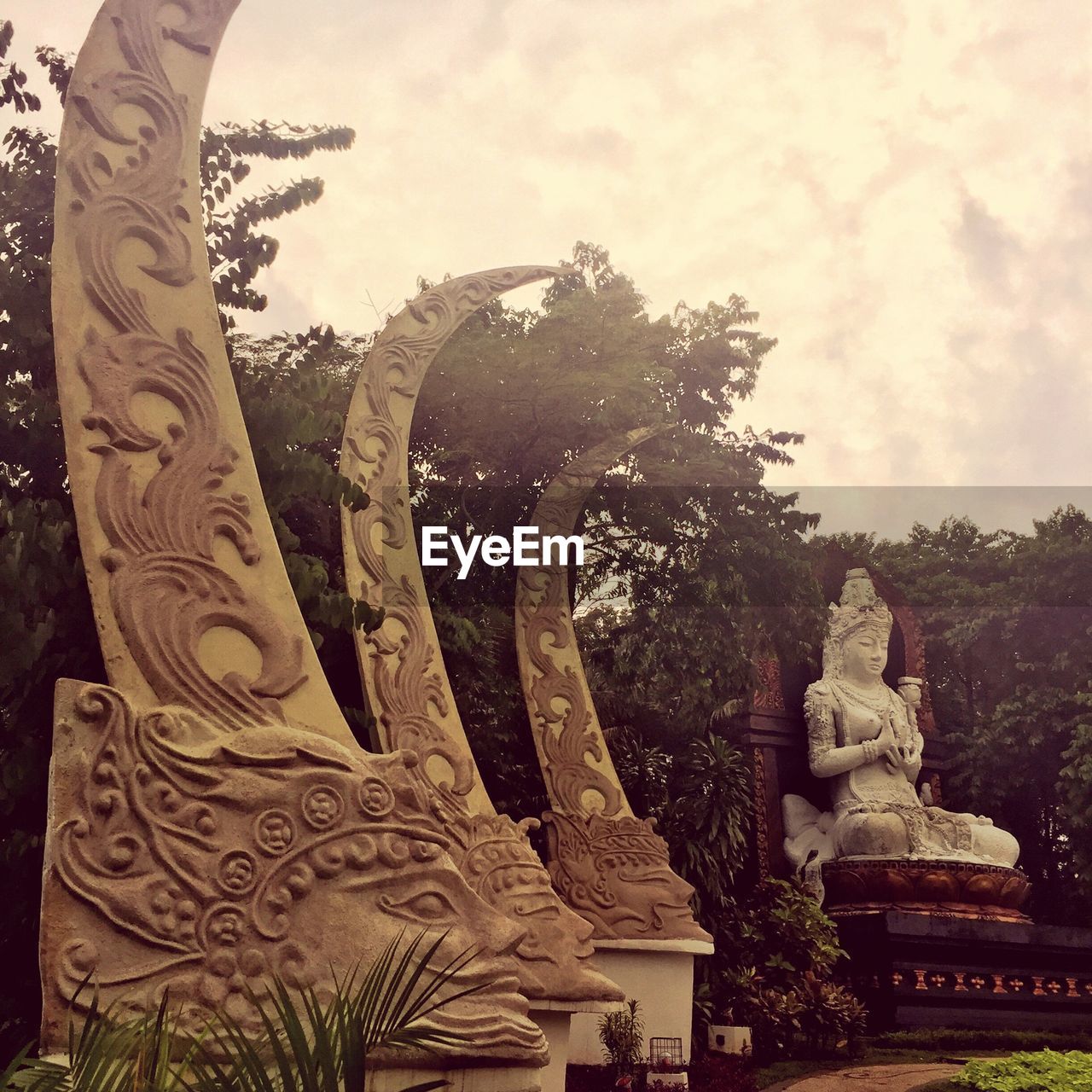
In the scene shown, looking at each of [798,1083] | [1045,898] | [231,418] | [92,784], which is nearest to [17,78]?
[231,418]

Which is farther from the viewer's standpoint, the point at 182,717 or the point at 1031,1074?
the point at 1031,1074

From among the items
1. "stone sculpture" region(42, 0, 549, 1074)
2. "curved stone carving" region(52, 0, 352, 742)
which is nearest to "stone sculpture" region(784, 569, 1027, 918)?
"stone sculpture" region(42, 0, 549, 1074)

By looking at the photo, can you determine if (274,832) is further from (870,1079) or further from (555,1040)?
(870,1079)

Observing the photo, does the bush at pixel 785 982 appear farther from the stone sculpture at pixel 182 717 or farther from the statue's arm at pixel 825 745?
the stone sculpture at pixel 182 717

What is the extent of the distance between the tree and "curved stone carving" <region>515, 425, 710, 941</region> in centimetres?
230

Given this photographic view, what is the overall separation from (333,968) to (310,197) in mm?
4932

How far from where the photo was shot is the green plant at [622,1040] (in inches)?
256

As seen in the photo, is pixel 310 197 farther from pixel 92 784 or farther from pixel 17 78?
pixel 92 784

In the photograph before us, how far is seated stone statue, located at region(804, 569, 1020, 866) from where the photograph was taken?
10.9 metres

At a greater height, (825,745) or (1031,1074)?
(825,745)

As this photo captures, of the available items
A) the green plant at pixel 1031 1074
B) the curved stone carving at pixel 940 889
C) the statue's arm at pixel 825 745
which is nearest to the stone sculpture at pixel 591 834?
the green plant at pixel 1031 1074

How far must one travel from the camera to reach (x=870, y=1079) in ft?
23.4

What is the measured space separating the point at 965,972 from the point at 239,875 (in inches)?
340

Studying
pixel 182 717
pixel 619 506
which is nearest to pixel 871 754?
pixel 619 506
